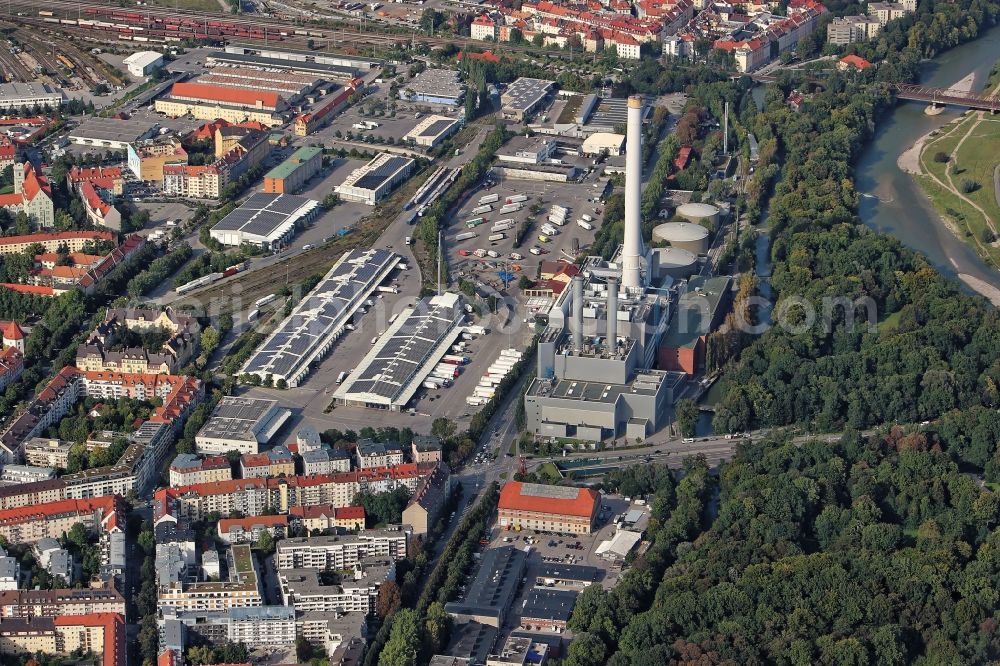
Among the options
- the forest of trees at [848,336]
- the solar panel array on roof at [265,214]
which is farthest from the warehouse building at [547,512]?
the solar panel array on roof at [265,214]

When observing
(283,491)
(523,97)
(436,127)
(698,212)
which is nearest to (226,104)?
(436,127)

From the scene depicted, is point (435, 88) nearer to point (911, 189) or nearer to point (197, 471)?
point (911, 189)

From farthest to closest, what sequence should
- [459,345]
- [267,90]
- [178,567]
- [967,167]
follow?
[267,90], [967,167], [459,345], [178,567]

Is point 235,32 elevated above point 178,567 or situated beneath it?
elevated above

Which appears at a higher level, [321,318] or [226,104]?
[226,104]

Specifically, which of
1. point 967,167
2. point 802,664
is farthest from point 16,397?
point 967,167

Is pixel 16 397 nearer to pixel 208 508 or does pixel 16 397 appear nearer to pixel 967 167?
pixel 208 508

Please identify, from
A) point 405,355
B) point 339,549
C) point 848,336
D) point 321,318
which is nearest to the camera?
point 339,549
